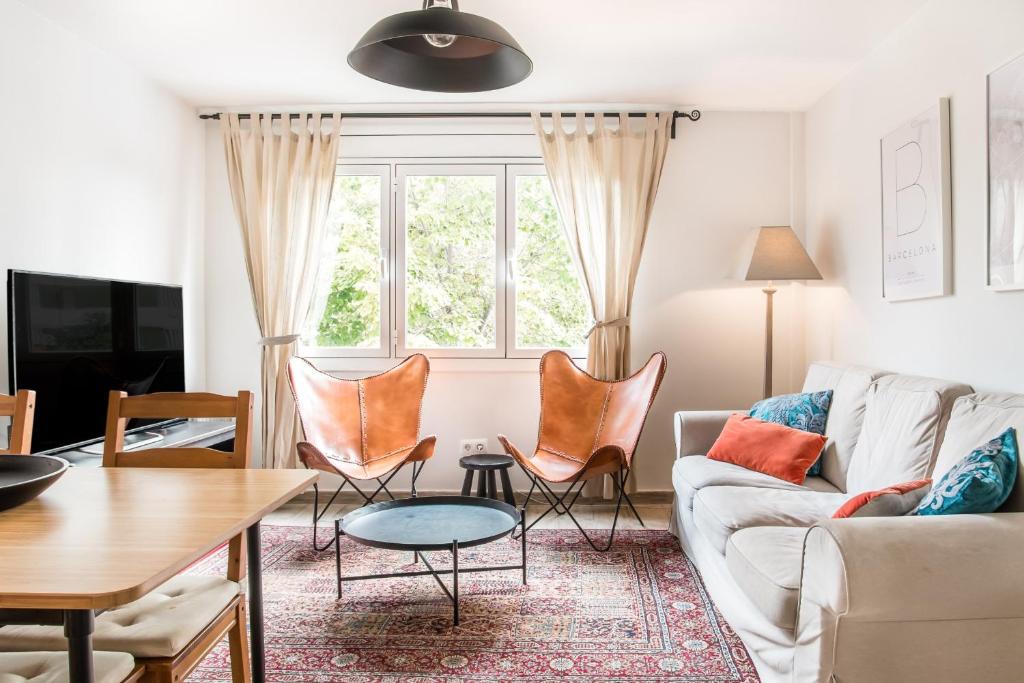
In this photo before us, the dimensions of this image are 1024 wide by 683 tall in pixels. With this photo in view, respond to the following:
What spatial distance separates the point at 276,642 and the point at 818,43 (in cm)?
357

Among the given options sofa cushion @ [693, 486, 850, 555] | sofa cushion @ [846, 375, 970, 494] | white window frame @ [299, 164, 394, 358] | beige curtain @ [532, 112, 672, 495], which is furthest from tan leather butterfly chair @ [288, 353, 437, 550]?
sofa cushion @ [846, 375, 970, 494]

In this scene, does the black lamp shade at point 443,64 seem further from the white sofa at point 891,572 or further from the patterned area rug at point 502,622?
the patterned area rug at point 502,622

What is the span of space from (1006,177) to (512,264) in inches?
105

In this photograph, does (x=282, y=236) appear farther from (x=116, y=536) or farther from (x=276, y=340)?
(x=116, y=536)

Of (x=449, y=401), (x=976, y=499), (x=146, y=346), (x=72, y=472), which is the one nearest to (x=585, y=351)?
(x=449, y=401)

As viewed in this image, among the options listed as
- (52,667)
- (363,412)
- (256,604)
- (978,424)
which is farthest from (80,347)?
(978,424)

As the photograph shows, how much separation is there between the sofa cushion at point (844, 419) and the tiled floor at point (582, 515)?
3.65 ft

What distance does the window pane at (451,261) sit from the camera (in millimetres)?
4531

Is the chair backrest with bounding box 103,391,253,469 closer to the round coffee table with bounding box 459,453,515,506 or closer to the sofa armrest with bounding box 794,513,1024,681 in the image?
the sofa armrest with bounding box 794,513,1024,681

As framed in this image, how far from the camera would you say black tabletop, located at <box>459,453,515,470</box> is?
3.67 m

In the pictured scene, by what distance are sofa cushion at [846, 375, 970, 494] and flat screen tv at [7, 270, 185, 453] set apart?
3260 millimetres

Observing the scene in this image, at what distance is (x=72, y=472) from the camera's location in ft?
6.36

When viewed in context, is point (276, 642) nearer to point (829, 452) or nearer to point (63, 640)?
point (63, 640)

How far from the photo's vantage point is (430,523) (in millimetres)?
2795
